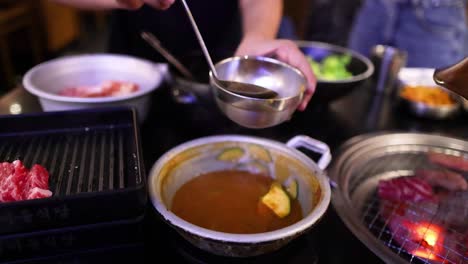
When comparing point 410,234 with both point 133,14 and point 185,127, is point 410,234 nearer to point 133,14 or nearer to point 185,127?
point 185,127

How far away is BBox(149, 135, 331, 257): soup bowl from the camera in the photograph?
816 millimetres

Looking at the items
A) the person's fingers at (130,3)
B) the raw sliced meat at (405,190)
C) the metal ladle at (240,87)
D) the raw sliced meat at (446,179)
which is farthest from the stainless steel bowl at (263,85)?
the raw sliced meat at (446,179)

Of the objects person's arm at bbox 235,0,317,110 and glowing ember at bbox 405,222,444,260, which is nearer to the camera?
glowing ember at bbox 405,222,444,260

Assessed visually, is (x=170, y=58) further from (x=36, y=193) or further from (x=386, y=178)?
(x=386, y=178)

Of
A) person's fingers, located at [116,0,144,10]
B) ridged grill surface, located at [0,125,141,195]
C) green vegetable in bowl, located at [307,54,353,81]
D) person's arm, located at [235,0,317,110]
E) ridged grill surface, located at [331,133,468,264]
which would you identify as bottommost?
ridged grill surface, located at [331,133,468,264]

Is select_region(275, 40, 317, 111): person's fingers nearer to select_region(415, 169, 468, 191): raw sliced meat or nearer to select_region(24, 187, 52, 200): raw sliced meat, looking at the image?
select_region(415, 169, 468, 191): raw sliced meat

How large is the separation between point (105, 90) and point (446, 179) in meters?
1.31

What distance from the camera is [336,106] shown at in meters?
1.81

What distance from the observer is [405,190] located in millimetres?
1251

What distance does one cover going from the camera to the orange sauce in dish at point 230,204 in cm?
96

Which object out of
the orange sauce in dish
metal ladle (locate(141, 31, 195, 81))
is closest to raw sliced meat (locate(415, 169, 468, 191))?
the orange sauce in dish

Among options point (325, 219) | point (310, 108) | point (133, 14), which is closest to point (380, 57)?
point (310, 108)

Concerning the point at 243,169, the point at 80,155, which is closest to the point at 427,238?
the point at 243,169

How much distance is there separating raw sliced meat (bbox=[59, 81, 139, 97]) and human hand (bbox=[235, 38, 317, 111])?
1.54 feet
